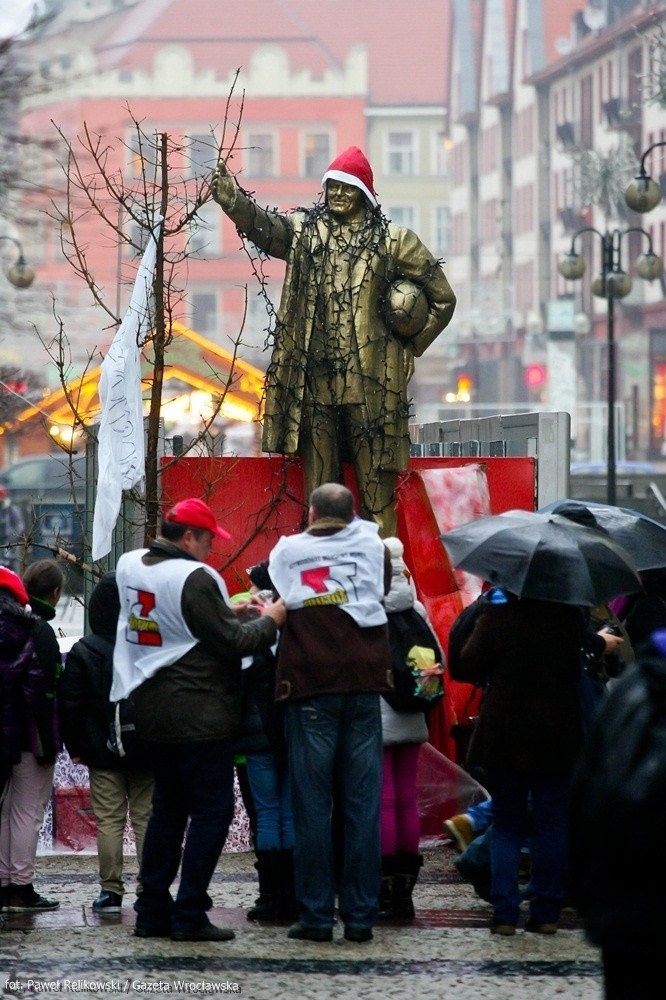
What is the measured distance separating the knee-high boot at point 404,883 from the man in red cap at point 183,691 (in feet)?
2.82

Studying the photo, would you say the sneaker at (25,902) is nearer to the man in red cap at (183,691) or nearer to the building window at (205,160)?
the man in red cap at (183,691)

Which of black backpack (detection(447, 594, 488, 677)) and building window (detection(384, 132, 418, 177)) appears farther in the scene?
building window (detection(384, 132, 418, 177))

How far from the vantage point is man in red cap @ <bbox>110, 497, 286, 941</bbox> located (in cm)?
668

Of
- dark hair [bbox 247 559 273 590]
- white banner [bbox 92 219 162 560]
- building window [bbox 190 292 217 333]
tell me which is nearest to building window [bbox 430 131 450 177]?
building window [bbox 190 292 217 333]

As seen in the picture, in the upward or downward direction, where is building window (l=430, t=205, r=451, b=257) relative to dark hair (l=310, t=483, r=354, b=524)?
upward

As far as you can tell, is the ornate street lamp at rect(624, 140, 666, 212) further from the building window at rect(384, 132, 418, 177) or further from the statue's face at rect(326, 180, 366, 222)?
the building window at rect(384, 132, 418, 177)

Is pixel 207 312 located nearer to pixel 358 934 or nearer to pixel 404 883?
pixel 404 883

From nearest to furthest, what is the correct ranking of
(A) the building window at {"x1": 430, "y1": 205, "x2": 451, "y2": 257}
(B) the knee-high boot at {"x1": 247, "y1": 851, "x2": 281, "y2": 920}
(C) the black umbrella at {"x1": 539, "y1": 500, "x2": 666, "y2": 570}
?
1. (B) the knee-high boot at {"x1": 247, "y1": 851, "x2": 281, "y2": 920}
2. (C) the black umbrella at {"x1": 539, "y1": 500, "x2": 666, "y2": 570}
3. (A) the building window at {"x1": 430, "y1": 205, "x2": 451, "y2": 257}

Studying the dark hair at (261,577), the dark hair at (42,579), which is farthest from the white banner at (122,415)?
the dark hair at (261,577)

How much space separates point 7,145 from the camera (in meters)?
16.0

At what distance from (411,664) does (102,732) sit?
4.22 ft

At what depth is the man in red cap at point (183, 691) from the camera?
668cm

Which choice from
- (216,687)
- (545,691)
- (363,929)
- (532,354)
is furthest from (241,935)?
(532,354)

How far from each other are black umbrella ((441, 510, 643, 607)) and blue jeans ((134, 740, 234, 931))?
1220 millimetres
